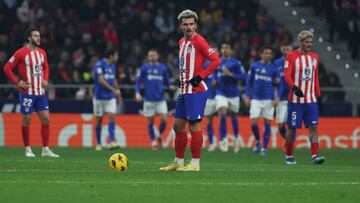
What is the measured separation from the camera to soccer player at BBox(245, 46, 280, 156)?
871 inches

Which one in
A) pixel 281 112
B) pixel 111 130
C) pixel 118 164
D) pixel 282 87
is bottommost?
pixel 118 164

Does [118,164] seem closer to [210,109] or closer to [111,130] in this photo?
[111,130]

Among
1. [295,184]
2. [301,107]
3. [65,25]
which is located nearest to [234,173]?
[295,184]

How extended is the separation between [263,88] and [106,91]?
Answer: 4138 mm

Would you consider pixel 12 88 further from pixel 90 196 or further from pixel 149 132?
pixel 90 196

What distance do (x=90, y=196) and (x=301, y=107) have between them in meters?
7.51

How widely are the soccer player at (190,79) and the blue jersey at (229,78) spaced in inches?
362

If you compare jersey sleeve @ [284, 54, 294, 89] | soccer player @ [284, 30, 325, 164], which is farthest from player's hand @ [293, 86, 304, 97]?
soccer player @ [284, 30, 325, 164]

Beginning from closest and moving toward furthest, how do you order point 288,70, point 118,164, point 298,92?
1. point 118,164
2. point 298,92
3. point 288,70

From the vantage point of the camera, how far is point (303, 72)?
17.2 metres

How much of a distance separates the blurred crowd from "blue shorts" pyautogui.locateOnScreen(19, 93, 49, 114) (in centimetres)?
790

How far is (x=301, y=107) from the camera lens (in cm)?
1717

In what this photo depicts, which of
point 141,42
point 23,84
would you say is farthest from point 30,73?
point 141,42

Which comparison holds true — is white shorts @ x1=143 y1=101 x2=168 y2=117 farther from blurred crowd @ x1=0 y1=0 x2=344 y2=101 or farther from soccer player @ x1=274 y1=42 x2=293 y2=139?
soccer player @ x1=274 y1=42 x2=293 y2=139
